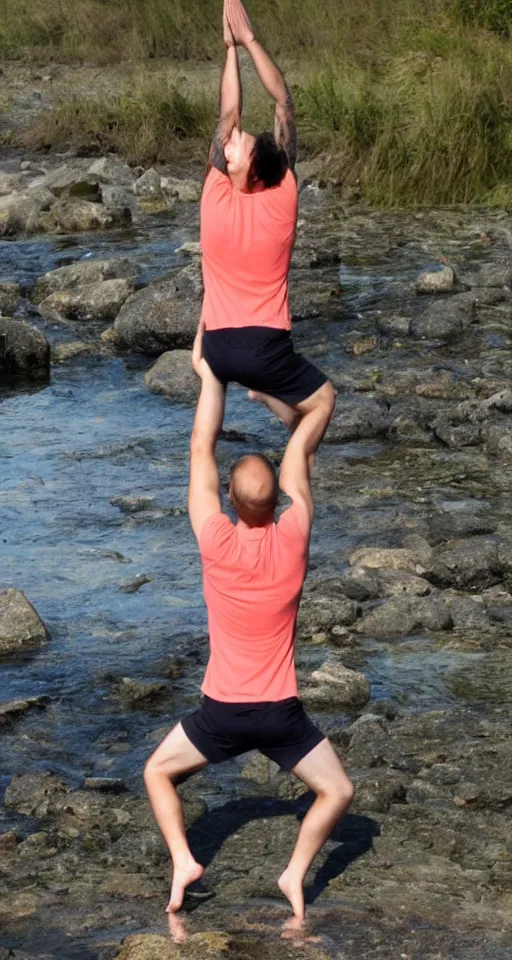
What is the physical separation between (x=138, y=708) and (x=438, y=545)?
2359 mm

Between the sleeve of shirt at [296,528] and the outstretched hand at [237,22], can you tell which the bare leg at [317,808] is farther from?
the outstretched hand at [237,22]

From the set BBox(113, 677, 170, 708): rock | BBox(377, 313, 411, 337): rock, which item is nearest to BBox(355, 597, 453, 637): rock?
BBox(113, 677, 170, 708): rock

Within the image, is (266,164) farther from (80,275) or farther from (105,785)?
(80,275)

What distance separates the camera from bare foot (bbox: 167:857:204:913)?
4.87 meters

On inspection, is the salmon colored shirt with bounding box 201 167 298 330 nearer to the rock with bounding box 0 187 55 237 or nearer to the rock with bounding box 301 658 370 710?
the rock with bounding box 301 658 370 710

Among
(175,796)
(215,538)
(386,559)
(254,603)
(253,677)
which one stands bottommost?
(386,559)

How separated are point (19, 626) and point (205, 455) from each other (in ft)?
8.63

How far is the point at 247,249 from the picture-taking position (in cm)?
538

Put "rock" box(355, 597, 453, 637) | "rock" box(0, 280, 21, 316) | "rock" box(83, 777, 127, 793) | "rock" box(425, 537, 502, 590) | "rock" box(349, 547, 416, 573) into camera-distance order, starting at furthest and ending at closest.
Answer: "rock" box(0, 280, 21, 316) < "rock" box(349, 547, 416, 573) < "rock" box(425, 537, 502, 590) < "rock" box(355, 597, 453, 637) < "rock" box(83, 777, 127, 793)

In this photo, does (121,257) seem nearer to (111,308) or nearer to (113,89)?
(111,308)

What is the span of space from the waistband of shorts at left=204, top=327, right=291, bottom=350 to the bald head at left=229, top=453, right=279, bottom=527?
2.54ft

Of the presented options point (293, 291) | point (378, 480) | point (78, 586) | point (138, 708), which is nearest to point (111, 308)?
point (293, 291)

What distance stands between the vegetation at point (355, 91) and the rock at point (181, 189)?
1.13 meters

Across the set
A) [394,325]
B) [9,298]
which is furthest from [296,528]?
[9,298]
